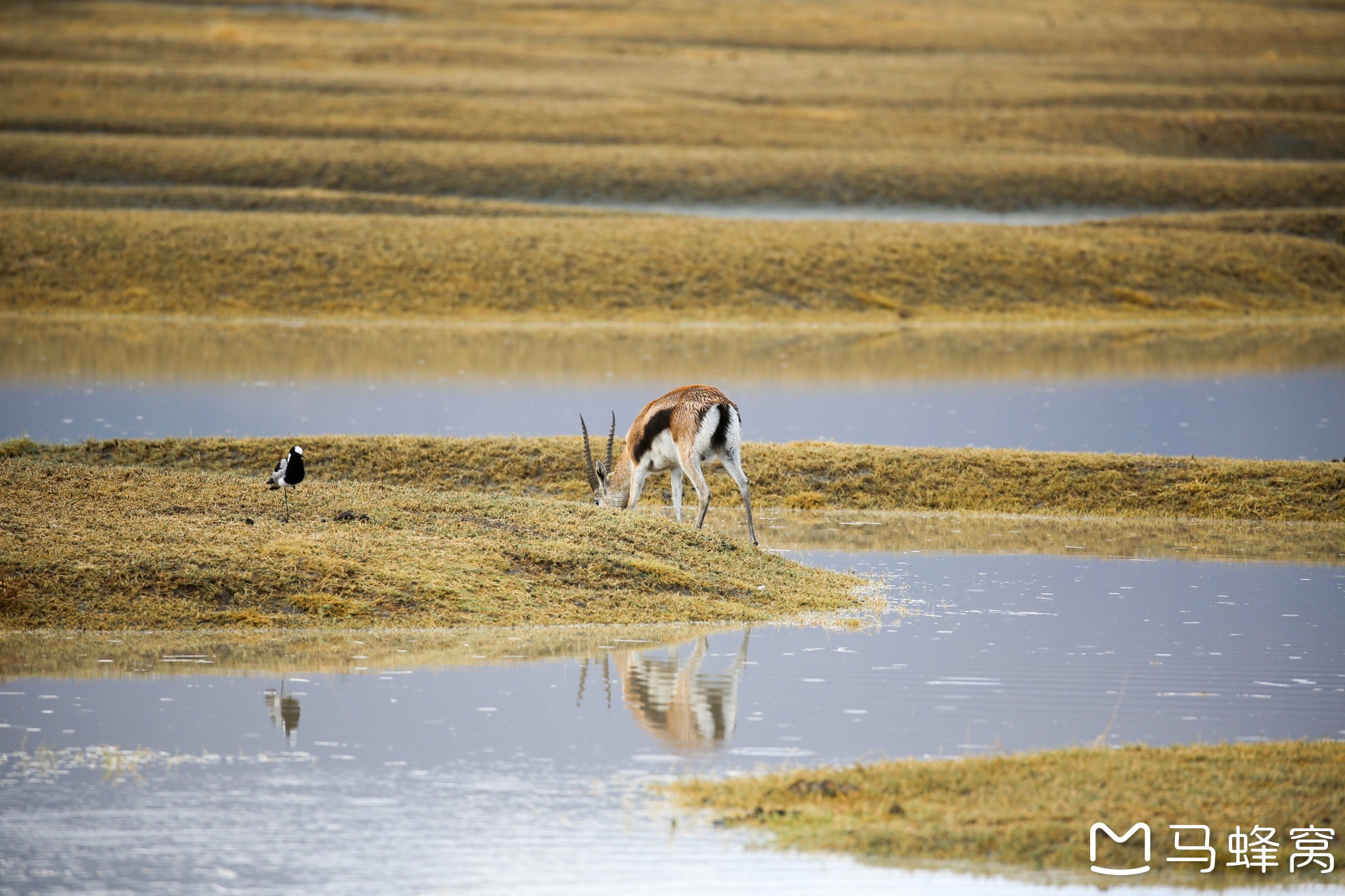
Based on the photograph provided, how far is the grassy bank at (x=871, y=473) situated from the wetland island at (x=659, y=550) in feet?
0.24

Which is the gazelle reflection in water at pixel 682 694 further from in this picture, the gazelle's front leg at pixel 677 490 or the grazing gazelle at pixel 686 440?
the gazelle's front leg at pixel 677 490

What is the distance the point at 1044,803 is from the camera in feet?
30.3


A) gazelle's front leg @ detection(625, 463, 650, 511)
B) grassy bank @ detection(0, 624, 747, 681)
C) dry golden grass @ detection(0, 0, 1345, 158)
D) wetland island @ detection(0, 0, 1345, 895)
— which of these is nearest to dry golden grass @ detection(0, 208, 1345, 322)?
wetland island @ detection(0, 0, 1345, 895)

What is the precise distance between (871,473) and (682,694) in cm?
1158

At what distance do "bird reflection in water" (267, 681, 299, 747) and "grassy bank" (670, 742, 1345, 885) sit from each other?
9.20 feet

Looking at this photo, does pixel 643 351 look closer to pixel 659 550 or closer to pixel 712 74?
pixel 659 550

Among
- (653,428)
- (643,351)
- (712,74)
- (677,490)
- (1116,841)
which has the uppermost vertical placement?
(712,74)

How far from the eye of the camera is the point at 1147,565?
1873 cm

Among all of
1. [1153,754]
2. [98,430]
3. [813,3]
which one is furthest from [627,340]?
[813,3]

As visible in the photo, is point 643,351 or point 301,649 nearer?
point 301,649

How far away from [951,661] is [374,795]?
5655mm

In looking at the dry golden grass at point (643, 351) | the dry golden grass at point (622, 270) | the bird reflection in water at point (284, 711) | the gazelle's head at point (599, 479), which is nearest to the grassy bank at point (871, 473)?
the gazelle's head at point (599, 479)

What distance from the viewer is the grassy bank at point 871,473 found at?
74.3 ft

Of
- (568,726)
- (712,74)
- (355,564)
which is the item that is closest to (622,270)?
(355,564)
